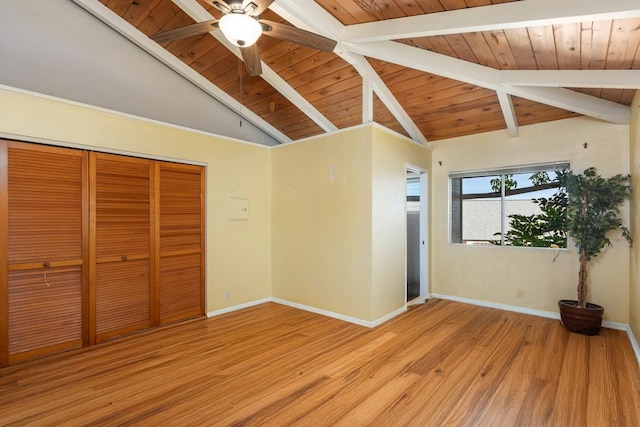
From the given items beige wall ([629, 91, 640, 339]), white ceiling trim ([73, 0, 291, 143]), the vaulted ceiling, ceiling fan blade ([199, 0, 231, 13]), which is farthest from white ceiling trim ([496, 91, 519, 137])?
white ceiling trim ([73, 0, 291, 143])

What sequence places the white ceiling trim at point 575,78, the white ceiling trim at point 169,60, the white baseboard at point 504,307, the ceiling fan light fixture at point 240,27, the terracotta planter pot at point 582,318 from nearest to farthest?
1. the ceiling fan light fixture at point 240,27
2. the white ceiling trim at point 575,78
3. the terracotta planter pot at point 582,318
4. the white ceiling trim at point 169,60
5. the white baseboard at point 504,307

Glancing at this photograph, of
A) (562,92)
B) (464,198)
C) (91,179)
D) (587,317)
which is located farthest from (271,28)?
(587,317)

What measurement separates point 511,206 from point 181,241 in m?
4.47

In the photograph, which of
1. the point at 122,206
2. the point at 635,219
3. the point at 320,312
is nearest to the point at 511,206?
the point at 635,219

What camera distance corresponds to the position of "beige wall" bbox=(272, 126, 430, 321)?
12.2 ft

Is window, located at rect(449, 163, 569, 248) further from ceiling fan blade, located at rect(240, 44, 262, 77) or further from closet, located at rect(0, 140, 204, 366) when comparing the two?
closet, located at rect(0, 140, 204, 366)

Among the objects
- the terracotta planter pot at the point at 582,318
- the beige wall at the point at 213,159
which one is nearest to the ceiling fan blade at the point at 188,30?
the beige wall at the point at 213,159

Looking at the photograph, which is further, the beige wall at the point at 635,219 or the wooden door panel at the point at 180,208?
the wooden door panel at the point at 180,208

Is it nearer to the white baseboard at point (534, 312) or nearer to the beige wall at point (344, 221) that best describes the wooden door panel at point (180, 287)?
the beige wall at point (344, 221)

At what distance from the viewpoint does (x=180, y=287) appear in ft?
12.5

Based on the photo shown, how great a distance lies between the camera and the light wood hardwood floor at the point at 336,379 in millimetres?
2051

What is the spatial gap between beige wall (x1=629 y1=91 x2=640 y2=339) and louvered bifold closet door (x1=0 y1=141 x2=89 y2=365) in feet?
17.9

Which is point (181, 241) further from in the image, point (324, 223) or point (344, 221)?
point (344, 221)

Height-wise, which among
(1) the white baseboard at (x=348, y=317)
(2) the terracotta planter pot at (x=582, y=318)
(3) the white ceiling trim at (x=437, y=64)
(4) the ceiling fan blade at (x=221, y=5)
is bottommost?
(1) the white baseboard at (x=348, y=317)
